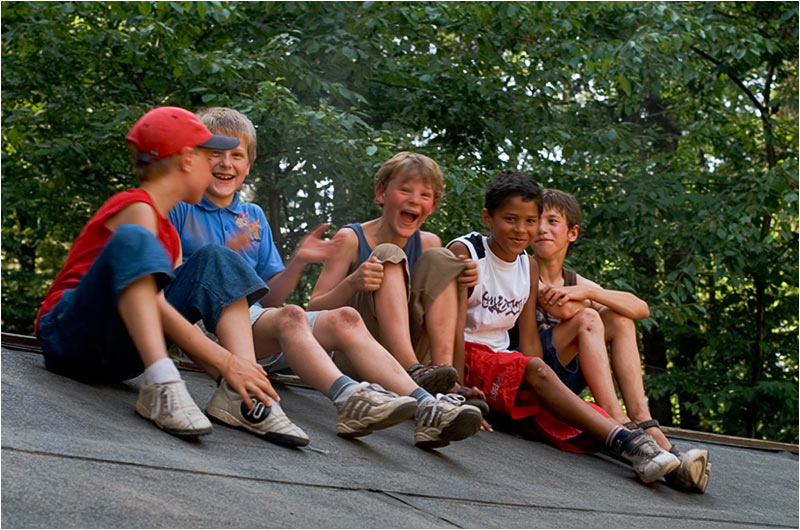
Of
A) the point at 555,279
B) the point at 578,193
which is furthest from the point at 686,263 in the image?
the point at 555,279

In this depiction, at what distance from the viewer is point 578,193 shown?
9.53 metres

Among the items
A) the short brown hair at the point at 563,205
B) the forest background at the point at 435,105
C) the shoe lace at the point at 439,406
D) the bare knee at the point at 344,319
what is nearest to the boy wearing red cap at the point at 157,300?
the bare knee at the point at 344,319

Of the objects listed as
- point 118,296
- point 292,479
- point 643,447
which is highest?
point 118,296

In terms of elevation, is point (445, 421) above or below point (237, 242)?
below

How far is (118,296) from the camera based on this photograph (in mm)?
2434

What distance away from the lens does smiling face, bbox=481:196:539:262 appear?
3.99 metres

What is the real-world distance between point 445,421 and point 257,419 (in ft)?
1.86

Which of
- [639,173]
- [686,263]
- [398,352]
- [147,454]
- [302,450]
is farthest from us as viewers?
[639,173]

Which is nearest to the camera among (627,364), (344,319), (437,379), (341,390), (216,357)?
(216,357)

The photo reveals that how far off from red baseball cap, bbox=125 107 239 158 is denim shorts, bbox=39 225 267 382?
293 mm

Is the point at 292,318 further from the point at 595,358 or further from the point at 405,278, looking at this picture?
the point at 595,358

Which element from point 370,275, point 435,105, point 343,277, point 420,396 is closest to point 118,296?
point 420,396

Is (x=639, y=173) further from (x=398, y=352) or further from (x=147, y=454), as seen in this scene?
(x=147, y=454)

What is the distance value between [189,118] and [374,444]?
3.63 ft
